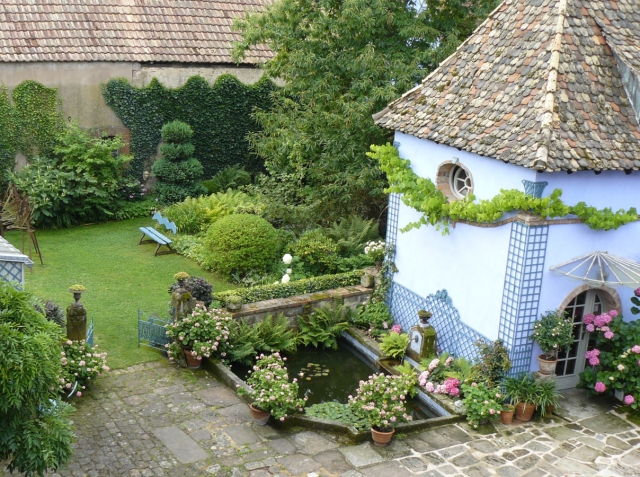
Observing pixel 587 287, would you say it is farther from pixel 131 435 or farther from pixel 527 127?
pixel 131 435

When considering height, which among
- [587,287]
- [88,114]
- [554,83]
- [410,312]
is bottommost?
[410,312]

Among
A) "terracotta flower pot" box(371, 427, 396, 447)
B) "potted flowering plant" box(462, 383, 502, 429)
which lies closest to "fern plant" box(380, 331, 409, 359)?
"potted flowering plant" box(462, 383, 502, 429)

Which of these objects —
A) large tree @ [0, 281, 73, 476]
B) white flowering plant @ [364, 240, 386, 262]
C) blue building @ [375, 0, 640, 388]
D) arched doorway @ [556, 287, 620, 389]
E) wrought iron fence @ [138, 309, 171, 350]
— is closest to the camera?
large tree @ [0, 281, 73, 476]

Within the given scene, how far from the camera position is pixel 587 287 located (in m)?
13.1

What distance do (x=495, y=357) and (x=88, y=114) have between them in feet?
47.7

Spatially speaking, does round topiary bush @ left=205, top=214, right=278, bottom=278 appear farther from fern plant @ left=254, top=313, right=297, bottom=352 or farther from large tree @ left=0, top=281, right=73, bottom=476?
large tree @ left=0, top=281, right=73, bottom=476

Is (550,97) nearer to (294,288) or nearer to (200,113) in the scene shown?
(294,288)

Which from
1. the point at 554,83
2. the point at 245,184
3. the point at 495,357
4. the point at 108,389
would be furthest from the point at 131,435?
the point at 245,184

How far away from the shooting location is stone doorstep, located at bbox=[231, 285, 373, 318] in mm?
15547

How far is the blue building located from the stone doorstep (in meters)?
2.23

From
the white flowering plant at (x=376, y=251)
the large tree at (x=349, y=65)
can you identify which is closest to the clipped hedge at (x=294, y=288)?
the white flowering plant at (x=376, y=251)

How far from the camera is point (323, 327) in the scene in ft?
52.5

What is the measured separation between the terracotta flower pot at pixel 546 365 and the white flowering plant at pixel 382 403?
2258mm

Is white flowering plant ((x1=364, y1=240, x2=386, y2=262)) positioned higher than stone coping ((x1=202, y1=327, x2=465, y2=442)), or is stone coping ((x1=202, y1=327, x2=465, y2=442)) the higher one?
white flowering plant ((x1=364, y1=240, x2=386, y2=262))
